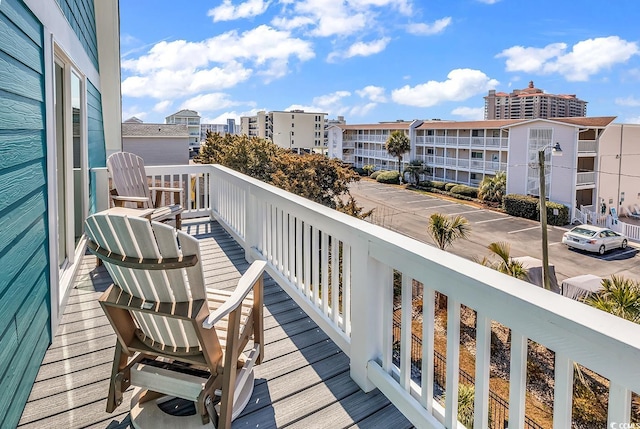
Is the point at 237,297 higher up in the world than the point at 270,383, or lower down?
higher up

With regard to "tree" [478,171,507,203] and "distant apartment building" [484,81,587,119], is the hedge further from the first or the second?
"distant apartment building" [484,81,587,119]

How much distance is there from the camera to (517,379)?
1206 millimetres

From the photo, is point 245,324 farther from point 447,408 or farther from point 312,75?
point 312,75

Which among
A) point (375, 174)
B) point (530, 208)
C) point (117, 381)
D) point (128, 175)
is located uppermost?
point (375, 174)

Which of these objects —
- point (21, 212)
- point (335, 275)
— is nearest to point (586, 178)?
point (335, 275)

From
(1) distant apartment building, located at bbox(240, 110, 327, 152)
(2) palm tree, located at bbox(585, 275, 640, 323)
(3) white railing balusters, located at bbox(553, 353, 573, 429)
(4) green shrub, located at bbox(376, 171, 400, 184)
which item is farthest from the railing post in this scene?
(1) distant apartment building, located at bbox(240, 110, 327, 152)

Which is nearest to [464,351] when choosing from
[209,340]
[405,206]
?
[209,340]

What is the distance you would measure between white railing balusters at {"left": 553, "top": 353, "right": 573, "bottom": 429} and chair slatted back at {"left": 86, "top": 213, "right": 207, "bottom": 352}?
1168 millimetres

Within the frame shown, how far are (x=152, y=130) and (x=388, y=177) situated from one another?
20.8 meters

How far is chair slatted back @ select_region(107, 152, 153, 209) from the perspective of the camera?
411 cm

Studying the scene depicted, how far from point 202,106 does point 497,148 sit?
63.1m

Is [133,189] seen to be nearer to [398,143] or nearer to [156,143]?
[156,143]

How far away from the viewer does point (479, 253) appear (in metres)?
17.2

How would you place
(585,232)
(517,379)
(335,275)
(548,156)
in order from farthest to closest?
(548,156)
(585,232)
(335,275)
(517,379)
